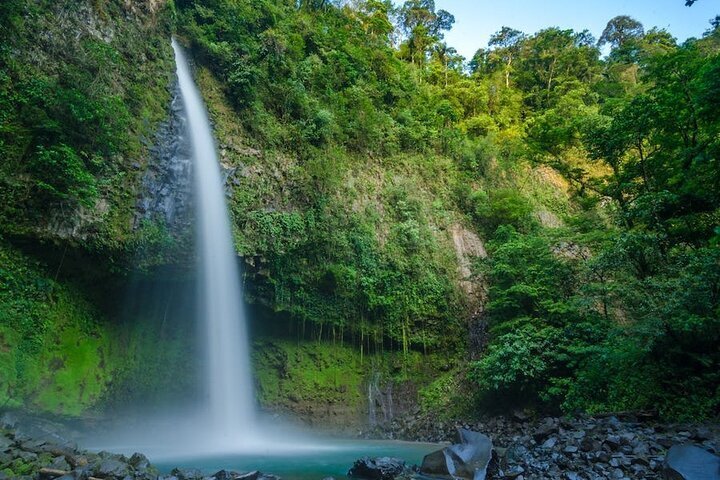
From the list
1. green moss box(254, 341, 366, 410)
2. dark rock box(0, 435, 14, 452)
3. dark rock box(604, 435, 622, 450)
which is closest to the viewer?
dark rock box(0, 435, 14, 452)

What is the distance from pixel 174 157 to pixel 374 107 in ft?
33.5

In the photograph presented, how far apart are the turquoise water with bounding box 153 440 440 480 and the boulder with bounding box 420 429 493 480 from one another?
1431 millimetres

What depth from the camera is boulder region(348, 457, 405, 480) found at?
276 inches

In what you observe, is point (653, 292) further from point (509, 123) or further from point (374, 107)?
point (509, 123)

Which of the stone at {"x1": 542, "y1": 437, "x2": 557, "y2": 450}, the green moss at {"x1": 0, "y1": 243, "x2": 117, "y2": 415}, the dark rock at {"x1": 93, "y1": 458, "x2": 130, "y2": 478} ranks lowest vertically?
the dark rock at {"x1": 93, "y1": 458, "x2": 130, "y2": 478}

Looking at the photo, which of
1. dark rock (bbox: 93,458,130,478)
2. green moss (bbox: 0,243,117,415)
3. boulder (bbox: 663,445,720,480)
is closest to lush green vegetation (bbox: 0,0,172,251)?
green moss (bbox: 0,243,117,415)

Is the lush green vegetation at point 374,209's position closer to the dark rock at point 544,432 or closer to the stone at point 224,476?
the dark rock at point 544,432

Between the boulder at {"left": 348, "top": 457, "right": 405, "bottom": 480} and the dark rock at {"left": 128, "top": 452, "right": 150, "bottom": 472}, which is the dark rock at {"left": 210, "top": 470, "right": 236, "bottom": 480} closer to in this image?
the dark rock at {"left": 128, "top": 452, "right": 150, "bottom": 472}

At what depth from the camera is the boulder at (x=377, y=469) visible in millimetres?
7004

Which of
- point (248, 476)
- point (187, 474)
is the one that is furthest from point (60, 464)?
point (248, 476)

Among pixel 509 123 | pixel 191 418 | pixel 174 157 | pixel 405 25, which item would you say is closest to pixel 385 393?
pixel 191 418

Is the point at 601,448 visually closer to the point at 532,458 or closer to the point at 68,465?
the point at 532,458

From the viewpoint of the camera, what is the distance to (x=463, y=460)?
6.84m

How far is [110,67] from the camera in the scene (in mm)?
11773
